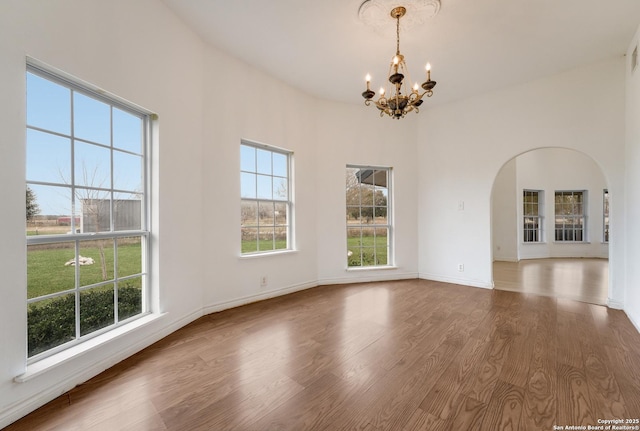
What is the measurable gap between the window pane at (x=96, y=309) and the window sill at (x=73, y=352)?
0.29 feet

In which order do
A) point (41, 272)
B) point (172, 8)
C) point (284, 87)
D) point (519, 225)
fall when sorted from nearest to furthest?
point (41, 272), point (172, 8), point (284, 87), point (519, 225)

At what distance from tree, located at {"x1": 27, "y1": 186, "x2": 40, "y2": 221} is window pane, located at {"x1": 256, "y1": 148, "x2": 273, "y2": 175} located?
2400mm

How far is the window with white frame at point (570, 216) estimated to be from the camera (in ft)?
27.0

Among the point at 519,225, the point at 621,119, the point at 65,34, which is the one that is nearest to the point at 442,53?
the point at 621,119

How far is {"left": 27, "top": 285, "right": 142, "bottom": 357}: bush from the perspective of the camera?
1777 mm

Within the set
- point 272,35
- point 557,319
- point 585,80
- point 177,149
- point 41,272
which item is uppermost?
point 272,35

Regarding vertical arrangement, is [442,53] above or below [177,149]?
above

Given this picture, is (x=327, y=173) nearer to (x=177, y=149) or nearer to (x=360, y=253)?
(x=360, y=253)

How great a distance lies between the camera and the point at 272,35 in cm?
307

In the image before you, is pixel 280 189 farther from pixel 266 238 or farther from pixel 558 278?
pixel 558 278

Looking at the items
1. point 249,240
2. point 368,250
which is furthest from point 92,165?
point 368,250

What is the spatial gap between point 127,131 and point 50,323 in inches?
63.2

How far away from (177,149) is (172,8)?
1363 millimetres

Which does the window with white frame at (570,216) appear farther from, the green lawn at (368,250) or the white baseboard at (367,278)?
the green lawn at (368,250)
